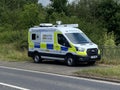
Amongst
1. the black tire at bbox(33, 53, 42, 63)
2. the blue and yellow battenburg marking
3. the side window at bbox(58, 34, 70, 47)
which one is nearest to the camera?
the side window at bbox(58, 34, 70, 47)

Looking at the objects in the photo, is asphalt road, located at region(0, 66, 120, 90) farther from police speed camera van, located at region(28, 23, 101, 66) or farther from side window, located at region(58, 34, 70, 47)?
side window, located at region(58, 34, 70, 47)

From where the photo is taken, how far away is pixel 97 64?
2105 cm

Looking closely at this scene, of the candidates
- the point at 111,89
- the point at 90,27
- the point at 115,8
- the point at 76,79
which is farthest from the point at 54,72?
the point at 115,8

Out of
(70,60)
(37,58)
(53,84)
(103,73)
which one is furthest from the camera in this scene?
(37,58)

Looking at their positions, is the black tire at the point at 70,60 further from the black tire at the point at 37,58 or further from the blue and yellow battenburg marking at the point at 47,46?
the black tire at the point at 37,58

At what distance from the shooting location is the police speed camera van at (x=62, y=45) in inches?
806

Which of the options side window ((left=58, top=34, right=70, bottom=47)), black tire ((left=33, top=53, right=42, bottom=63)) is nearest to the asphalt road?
side window ((left=58, top=34, right=70, bottom=47))

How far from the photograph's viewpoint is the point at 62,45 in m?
21.5

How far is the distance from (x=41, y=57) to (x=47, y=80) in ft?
28.2

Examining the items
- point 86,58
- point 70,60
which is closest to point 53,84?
point 86,58

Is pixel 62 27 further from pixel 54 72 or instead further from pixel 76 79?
pixel 76 79

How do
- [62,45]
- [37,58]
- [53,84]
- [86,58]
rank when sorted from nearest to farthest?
1. [53,84]
2. [86,58]
3. [62,45]
4. [37,58]

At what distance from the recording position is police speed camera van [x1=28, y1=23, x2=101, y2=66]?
2048 centimetres

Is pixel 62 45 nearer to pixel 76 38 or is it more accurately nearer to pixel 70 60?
pixel 76 38
